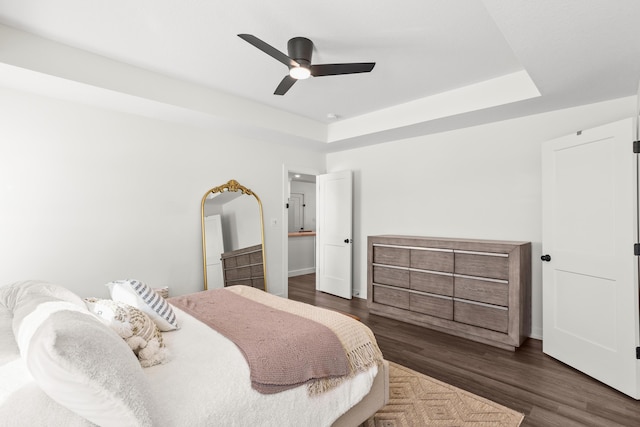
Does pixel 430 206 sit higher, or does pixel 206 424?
pixel 430 206

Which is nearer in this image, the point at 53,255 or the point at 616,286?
the point at 616,286

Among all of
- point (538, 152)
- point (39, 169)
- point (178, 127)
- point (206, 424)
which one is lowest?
point (206, 424)

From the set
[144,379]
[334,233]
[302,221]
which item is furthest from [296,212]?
[144,379]

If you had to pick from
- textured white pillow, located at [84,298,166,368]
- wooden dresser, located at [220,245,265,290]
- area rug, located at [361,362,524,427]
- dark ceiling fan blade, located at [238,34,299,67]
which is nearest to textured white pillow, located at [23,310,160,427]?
textured white pillow, located at [84,298,166,368]

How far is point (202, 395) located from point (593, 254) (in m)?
3.04

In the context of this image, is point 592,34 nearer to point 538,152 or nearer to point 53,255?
point 538,152

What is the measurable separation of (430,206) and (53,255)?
4060 millimetres

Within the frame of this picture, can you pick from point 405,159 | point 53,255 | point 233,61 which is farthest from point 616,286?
point 53,255

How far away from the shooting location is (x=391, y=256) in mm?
4090

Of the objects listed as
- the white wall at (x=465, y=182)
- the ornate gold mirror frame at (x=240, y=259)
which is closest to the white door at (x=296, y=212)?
the white wall at (x=465, y=182)

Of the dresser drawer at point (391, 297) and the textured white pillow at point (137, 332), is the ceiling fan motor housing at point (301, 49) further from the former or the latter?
the dresser drawer at point (391, 297)

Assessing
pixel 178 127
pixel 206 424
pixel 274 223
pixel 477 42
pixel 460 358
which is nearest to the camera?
pixel 206 424

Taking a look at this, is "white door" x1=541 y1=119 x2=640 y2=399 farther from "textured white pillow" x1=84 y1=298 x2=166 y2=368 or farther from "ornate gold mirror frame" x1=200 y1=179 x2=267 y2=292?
"ornate gold mirror frame" x1=200 y1=179 x2=267 y2=292

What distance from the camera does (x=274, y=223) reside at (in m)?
4.71
